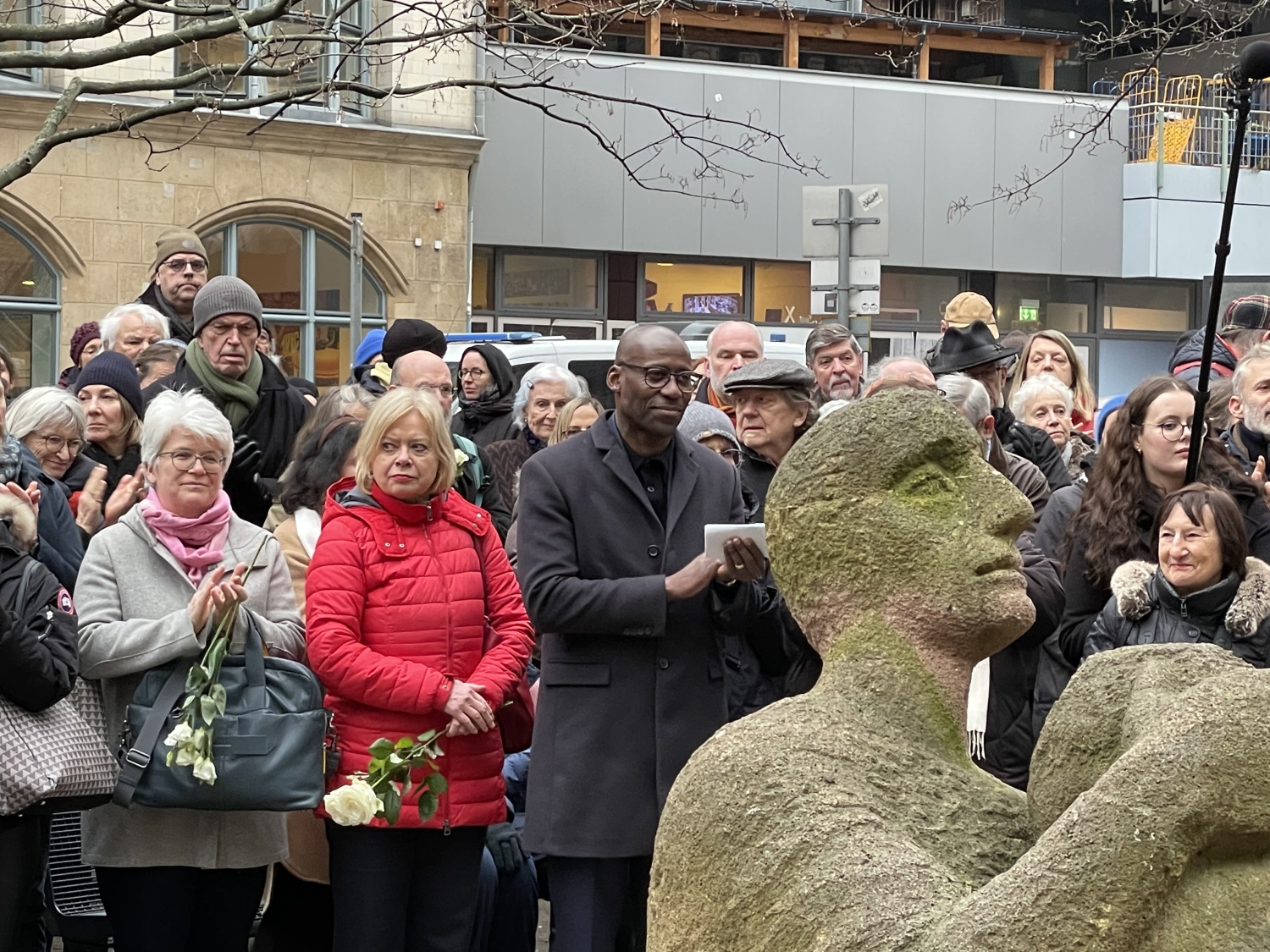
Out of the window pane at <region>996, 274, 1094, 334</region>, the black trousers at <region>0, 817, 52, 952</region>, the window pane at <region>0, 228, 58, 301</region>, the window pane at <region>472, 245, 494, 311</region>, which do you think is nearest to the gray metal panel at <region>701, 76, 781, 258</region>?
the window pane at <region>472, 245, 494, 311</region>

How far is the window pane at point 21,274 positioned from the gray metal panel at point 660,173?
6119 mm

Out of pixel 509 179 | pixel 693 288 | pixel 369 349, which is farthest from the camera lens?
pixel 693 288

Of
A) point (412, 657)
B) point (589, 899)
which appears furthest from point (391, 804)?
point (589, 899)

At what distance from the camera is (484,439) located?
8.87 m

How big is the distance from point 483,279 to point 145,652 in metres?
16.0

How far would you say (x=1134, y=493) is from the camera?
5.98 m

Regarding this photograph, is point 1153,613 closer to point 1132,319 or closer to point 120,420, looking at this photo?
point 120,420

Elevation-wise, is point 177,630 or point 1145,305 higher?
point 1145,305

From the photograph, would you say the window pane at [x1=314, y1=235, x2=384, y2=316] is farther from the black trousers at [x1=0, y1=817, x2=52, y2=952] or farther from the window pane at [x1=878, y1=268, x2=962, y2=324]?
the black trousers at [x1=0, y1=817, x2=52, y2=952]

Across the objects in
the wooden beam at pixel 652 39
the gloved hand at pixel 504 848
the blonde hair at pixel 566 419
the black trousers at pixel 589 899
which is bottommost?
the gloved hand at pixel 504 848

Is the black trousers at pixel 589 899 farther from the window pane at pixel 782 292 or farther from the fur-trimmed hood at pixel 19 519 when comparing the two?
the window pane at pixel 782 292

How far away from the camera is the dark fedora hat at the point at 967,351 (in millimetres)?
8047

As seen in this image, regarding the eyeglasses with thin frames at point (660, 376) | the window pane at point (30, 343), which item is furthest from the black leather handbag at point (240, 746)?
the window pane at point (30, 343)

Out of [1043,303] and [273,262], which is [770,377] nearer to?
[273,262]
